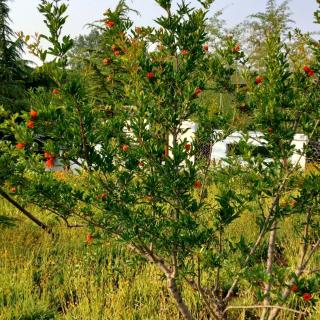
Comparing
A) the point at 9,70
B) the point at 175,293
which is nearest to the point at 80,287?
the point at 175,293

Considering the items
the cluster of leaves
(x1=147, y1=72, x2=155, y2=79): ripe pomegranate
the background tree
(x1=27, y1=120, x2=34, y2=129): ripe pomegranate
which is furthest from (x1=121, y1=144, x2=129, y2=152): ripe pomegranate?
the background tree

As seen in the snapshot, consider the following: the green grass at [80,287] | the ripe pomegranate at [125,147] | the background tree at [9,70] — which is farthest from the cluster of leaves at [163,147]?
the background tree at [9,70]

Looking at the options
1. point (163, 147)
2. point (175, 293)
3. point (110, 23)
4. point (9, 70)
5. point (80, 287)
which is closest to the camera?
point (163, 147)

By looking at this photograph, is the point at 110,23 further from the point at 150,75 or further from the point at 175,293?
the point at 175,293

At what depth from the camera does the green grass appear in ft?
13.6

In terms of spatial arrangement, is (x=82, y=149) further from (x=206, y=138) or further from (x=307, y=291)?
(x=307, y=291)

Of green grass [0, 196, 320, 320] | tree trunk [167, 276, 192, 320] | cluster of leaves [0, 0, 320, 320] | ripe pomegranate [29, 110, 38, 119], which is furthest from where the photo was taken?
green grass [0, 196, 320, 320]

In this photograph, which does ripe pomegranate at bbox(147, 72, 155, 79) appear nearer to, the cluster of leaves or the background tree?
the cluster of leaves

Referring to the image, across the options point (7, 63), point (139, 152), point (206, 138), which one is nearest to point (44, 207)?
point (139, 152)

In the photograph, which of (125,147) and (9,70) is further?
(9,70)

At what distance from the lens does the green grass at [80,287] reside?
13.6ft

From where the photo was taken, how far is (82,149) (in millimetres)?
2879

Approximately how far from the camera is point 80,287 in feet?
15.4

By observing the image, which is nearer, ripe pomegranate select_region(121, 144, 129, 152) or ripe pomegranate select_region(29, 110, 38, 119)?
ripe pomegranate select_region(29, 110, 38, 119)
